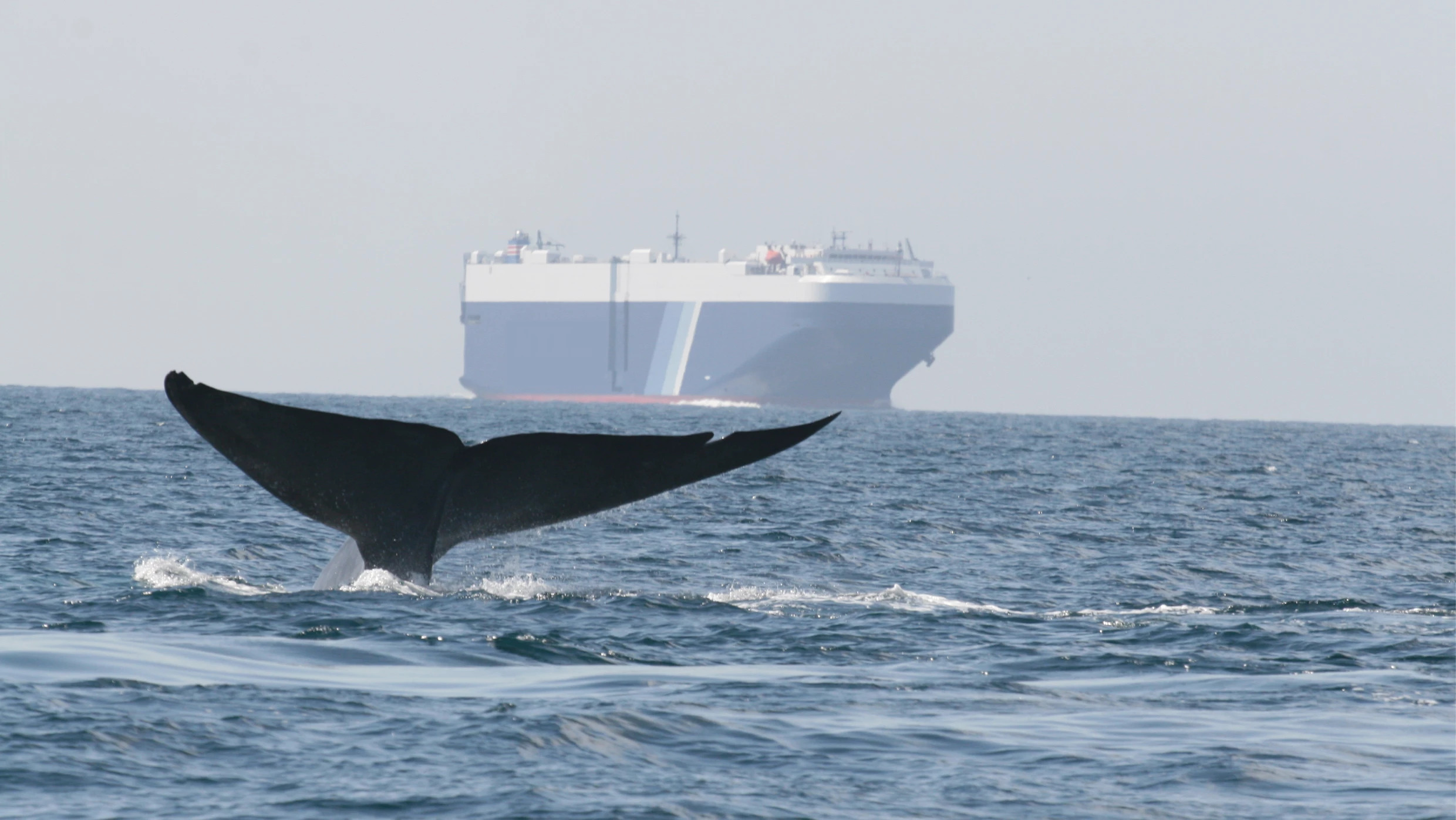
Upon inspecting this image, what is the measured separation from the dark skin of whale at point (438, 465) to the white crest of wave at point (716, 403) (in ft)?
366

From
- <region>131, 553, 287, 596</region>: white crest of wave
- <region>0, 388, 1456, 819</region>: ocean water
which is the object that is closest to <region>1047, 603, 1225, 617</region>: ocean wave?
<region>0, 388, 1456, 819</region>: ocean water

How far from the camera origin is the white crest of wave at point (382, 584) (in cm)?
955

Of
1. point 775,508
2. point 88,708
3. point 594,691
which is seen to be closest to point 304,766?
point 88,708

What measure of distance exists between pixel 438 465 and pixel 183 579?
3838mm

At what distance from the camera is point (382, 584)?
9625 mm

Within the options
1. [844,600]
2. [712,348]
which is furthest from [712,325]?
[844,600]

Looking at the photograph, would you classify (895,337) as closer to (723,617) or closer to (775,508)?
(775,508)

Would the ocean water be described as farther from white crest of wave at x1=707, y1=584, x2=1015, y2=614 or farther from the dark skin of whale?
the dark skin of whale

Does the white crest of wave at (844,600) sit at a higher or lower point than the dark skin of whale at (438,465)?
lower

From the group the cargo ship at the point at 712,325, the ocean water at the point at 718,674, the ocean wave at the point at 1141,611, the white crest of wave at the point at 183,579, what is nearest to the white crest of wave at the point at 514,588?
the ocean water at the point at 718,674

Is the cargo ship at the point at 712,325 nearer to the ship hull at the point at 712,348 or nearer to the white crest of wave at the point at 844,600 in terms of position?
the ship hull at the point at 712,348

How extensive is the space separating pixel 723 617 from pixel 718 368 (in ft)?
364

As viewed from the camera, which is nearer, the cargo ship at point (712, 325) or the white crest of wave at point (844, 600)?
the white crest of wave at point (844, 600)

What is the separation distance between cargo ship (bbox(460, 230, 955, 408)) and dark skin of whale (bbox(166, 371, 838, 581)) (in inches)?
4251
